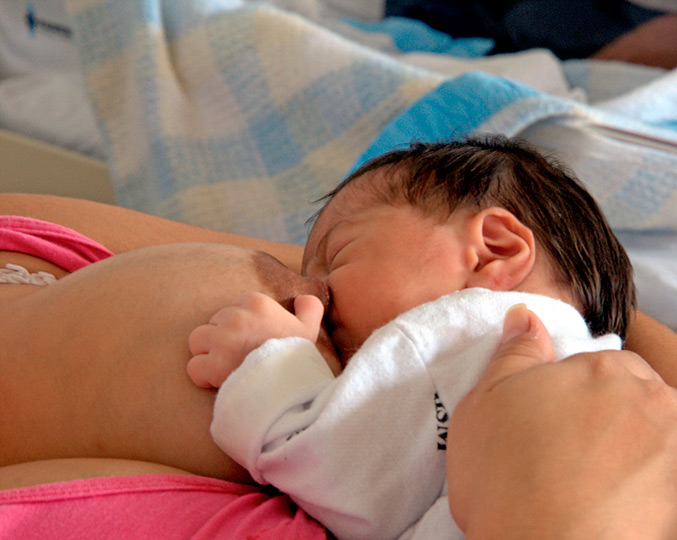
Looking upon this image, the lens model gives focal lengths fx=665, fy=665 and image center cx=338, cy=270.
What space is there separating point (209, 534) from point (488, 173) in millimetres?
510

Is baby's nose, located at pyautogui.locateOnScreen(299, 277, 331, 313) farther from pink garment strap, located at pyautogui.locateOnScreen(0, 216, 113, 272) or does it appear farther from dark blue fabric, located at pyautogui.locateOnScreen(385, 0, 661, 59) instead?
dark blue fabric, located at pyautogui.locateOnScreen(385, 0, 661, 59)

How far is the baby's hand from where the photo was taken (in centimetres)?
60

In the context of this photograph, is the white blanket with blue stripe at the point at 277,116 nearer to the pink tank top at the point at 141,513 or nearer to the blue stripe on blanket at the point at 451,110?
the blue stripe on blanket at the point at 451,110

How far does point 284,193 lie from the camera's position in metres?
1.41

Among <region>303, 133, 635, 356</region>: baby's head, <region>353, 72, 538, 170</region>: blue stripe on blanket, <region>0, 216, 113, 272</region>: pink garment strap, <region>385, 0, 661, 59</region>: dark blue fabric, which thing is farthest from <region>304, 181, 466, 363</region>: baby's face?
<region>385, 0, 661, 59</region>: dark blue fabric

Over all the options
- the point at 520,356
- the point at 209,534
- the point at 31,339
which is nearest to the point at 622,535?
the point at 520,356

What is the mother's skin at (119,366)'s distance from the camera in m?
0.61

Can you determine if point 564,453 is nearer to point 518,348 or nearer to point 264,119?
point 518,348

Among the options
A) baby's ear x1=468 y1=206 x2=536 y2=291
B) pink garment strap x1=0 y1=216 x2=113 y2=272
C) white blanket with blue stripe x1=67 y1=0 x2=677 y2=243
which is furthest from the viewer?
white blanket with blue stripe x1=67 y1=0 x2=677 y2=243

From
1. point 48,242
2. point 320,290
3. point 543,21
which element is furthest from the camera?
point 543,21

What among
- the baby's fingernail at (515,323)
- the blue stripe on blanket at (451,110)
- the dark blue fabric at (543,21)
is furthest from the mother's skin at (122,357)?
the dark blue fabric at (543,21)

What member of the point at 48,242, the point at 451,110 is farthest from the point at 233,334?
the point at 451,110

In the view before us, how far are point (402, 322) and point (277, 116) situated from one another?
103 cm

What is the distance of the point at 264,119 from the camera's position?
1.52 meters
